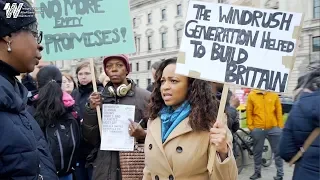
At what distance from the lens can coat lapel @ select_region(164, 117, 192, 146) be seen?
2432 mm

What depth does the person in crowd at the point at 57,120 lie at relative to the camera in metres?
3.45

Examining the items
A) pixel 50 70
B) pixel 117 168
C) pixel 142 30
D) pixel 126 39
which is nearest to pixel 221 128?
pixel 117 168

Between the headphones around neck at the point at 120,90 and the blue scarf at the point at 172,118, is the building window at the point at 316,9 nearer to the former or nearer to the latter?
the headphones around neck at the point at 120,90

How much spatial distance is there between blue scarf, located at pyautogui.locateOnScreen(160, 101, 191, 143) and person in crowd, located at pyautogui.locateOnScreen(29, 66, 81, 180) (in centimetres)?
125

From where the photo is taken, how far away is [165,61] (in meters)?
2.73

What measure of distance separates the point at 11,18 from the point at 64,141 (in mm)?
1966

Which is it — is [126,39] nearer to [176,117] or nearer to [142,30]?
[176,117]

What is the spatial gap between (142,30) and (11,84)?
62857 millimetres

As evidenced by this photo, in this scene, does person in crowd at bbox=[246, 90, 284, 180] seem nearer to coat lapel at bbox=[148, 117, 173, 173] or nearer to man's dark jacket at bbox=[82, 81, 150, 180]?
man's dark jacket at bbox=[82, 81, 150, 180]

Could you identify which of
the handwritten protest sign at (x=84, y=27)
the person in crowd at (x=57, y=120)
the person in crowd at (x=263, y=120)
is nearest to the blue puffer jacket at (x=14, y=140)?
the person in crowd at (x=57, y=120)

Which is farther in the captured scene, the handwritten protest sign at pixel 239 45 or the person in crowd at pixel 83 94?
the person in crowd at pixel 83 94

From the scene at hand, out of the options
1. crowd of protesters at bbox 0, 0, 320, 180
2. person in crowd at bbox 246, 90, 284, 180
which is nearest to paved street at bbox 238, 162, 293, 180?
person in crowd at bbox 246, 90, 284, 180

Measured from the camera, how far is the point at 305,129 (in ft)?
8.55

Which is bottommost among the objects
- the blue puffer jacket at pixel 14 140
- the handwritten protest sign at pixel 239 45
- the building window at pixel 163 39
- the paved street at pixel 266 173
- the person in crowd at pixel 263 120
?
the paved street at pixel 266 173
